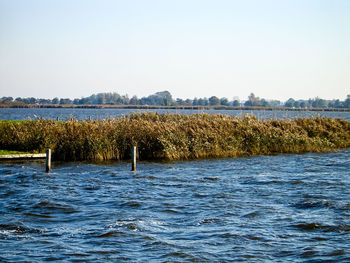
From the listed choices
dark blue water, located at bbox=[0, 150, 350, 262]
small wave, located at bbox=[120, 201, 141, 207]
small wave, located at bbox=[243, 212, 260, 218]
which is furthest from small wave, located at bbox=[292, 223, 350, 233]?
small wave, located at bbox=[120, 201, 141, 207]

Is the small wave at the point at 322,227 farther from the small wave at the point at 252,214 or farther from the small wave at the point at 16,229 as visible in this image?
the small wave at the point at 16,229

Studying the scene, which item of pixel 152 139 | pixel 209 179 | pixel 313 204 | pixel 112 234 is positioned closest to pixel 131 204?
pixel 112 234

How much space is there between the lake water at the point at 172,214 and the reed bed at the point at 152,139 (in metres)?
2.56

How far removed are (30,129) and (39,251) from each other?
20117 mm

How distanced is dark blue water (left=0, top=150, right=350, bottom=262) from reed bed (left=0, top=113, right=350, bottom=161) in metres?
2.64

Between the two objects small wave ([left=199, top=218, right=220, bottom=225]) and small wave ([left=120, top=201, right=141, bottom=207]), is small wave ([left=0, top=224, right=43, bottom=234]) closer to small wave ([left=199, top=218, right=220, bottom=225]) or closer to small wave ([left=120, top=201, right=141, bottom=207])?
small wave ([left=120, top=201, right=141, bottom=207])

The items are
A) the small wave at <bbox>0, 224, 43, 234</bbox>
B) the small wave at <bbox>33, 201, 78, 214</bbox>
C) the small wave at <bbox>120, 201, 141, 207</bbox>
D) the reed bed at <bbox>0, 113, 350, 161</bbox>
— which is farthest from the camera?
the reed bed at <bbox>0, 113, 350, 161</bbox>

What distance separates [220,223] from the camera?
16.9 meters

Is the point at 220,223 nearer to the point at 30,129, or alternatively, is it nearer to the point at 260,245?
the point at 260,245

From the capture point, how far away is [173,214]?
18172mm

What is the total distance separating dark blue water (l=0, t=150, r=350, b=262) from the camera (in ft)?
45.7

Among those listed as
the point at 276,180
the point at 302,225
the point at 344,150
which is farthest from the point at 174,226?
the point at 344,150

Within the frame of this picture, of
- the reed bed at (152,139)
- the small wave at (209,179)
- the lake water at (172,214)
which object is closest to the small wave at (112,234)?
the lake water at (172,214)

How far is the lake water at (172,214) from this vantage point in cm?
1394
